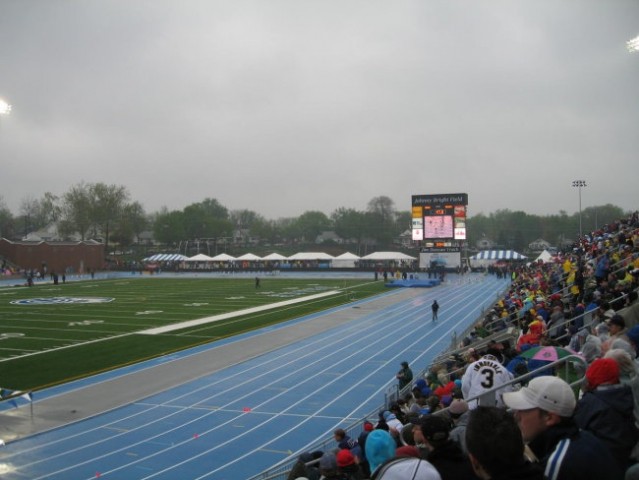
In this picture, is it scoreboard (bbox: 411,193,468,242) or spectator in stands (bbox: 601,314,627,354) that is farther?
scoreboard (bbox: 411,193,468,242)

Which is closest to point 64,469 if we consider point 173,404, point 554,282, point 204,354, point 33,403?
point 173,404

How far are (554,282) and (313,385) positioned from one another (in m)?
11.7

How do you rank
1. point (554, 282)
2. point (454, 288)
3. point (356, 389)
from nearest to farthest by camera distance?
1. point (356, 389)
2. point (554, 282)
3. point (454, 288)

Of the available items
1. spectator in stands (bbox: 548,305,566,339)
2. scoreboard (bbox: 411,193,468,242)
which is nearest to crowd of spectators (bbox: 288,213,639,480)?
spectator in stands (bbox: 548,305,566,339)

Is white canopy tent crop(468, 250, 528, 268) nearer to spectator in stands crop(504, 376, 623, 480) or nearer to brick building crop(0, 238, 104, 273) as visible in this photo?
brick building crop(0, 238, 104, 273)

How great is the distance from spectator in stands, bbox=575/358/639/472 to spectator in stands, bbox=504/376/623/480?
2.29ft

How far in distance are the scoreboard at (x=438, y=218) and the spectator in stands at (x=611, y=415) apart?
188 feet

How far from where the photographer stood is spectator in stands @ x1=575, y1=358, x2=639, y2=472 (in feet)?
11.9

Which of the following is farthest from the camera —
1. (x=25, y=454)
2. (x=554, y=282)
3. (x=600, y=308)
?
(x=554, y=282)

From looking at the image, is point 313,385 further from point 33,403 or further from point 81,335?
point 81,335

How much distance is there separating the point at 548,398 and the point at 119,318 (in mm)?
33401

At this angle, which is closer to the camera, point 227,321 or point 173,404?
point 173,404

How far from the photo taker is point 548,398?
3123 millimetres

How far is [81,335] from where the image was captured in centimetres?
2716
